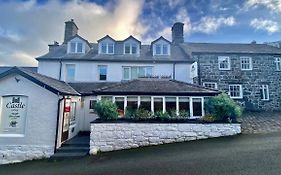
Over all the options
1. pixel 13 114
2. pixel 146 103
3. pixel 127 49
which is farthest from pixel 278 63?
pixel 13 114

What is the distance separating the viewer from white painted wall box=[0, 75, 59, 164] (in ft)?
35.1

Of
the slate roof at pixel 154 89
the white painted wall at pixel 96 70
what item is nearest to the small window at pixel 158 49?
the white painted wall at pixel 96 70

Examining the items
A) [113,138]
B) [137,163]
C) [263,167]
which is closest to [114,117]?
[113,138]

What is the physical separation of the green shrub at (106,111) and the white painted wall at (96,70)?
7600 millimetres

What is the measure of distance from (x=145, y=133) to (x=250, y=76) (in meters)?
17.2

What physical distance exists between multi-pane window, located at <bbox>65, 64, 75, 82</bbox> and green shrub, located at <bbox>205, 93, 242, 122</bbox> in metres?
14.5

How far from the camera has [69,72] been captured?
63.7 feet

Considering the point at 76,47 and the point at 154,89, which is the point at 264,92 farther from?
the point at 76,47

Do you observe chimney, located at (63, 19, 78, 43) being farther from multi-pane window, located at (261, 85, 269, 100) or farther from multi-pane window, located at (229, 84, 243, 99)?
multi-pane window, located at (261, 85, 269, 100)

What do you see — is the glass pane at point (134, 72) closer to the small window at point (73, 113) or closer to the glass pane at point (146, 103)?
the glass pane at point (146, 103)

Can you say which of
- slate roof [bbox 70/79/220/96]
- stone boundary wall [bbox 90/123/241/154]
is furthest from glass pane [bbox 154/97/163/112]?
stone boundary wall [bbox 90/123/241/154]

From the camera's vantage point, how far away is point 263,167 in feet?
22.5

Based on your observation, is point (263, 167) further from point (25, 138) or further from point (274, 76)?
point (274, 76)

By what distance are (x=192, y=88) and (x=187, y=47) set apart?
1115 cm
